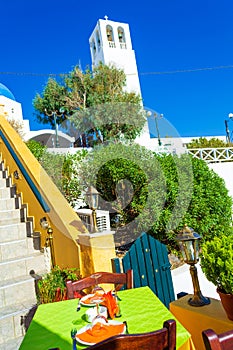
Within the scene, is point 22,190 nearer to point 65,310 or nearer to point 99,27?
point 65,310

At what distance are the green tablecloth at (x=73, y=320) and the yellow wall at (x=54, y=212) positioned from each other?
1113 mm

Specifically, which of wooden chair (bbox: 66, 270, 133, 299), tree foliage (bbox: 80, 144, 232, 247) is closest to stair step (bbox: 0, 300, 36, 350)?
wooden chair (bbox: 66, 270, 133, 299)

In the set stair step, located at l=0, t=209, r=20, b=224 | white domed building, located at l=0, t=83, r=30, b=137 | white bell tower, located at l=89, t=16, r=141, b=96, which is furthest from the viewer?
white bell tower, located at l=89, t=16, r=141, b=96

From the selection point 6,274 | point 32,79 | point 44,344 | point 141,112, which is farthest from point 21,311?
point 32,79

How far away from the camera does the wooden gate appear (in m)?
3.15

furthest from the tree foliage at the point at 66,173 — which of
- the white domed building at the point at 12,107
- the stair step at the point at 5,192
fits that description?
the white domed building at the point at 12,107

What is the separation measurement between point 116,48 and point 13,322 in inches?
854

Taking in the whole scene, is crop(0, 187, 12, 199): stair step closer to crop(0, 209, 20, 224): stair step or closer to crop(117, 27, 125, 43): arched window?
crop(0, 209, 20, 224): stair step

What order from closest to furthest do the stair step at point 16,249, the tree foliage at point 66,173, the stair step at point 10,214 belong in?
the stair step at point 16,249
the stair step at point 10,214
the tree foliage at point 66,173

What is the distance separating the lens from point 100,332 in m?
1.42

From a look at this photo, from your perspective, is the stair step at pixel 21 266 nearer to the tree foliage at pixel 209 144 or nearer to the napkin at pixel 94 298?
the napkin at pixel 94 298

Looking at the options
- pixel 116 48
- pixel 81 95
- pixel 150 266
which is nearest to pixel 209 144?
pixel 81 95

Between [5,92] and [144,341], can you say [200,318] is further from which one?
[5,92]

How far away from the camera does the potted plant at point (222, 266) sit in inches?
61.8
